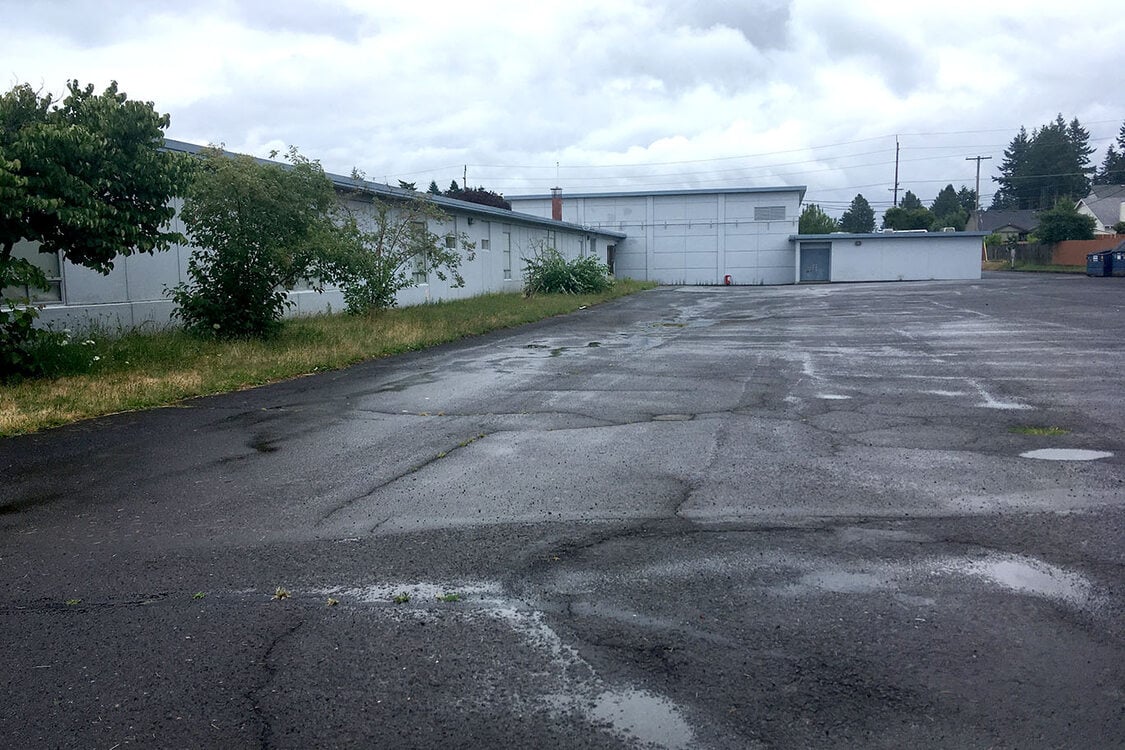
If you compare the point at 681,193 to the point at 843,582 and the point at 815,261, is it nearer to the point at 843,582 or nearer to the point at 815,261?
the point at 815,261

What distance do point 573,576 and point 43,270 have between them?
13494 millimetres

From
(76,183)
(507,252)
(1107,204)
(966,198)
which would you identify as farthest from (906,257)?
(966,198)

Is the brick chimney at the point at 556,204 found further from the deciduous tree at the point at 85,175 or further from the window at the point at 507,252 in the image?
the deciduous tree at the point at 85,175

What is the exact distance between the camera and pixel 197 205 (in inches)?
640

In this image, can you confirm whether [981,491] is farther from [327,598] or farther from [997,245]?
[997,245]

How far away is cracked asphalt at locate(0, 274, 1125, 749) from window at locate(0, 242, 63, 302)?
655 cm

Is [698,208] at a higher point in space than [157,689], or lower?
higher

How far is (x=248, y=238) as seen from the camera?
16.3m

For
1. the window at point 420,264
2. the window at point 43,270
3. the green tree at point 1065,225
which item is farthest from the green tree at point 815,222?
the window at point 43,270

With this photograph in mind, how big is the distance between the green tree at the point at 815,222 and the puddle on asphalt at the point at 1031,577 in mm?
101950

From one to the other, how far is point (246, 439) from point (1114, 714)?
7.93m

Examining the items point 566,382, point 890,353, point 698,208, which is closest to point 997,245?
point 698,208

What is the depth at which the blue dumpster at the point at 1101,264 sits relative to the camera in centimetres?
5094

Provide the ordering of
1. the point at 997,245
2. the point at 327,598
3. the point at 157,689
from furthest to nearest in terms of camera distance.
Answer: the point at 997,245
the point at 327,598
the point at 157,689
